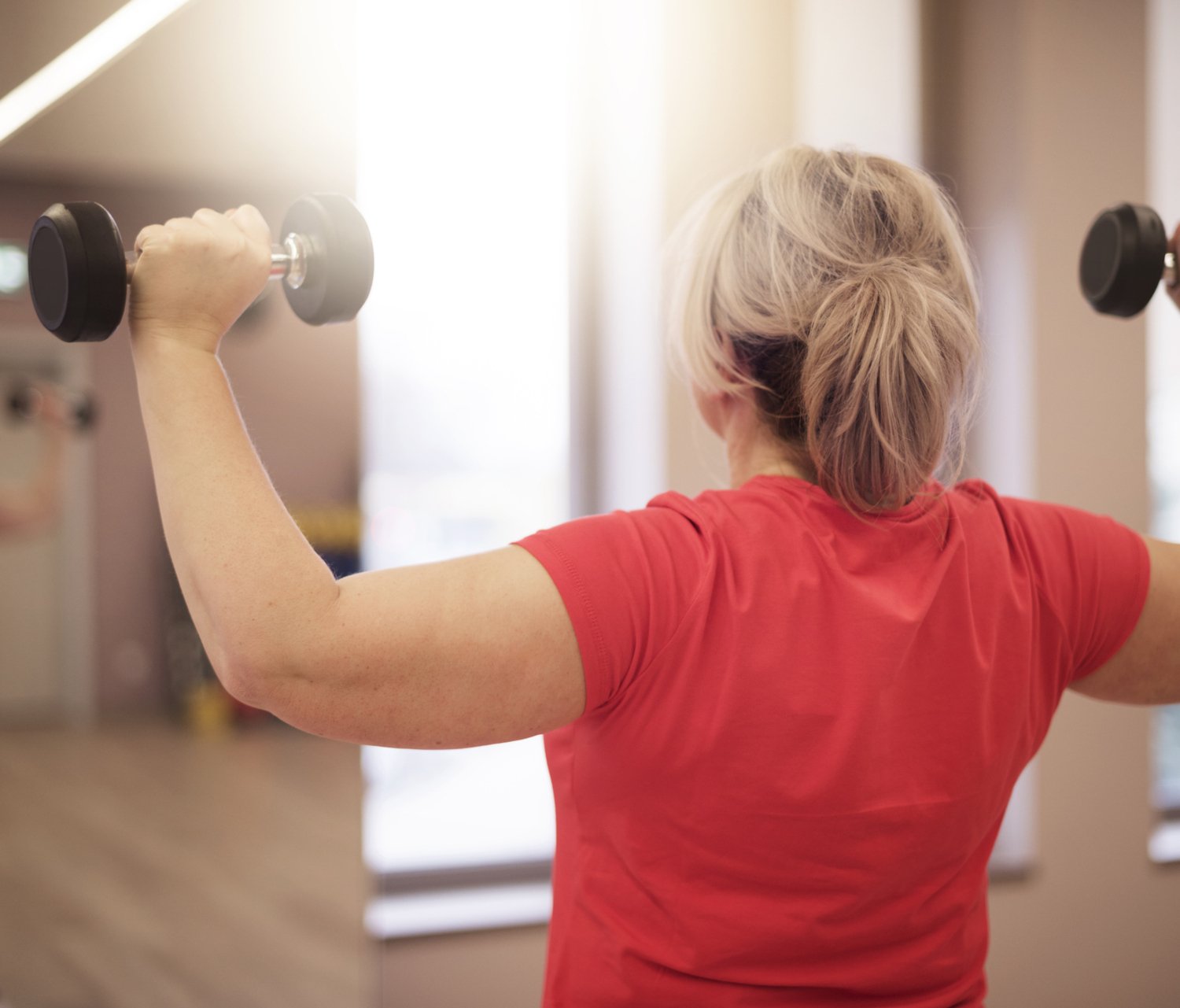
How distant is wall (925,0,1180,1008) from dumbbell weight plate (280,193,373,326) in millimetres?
1656

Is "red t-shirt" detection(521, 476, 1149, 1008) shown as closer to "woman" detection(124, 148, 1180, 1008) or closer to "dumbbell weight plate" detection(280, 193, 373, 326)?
"woman" detection(124, 148, 1180, 1008)

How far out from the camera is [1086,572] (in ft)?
2.95

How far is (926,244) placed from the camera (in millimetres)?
832

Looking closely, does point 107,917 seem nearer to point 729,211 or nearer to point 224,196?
point 224,196

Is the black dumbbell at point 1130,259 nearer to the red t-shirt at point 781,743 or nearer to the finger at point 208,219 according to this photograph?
the red t-shirt at point 781,743

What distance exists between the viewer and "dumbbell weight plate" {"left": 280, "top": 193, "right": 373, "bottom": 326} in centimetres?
85

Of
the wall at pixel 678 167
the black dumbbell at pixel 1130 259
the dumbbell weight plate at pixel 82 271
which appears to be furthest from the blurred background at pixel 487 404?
the dumbbell weight plate at pixel 82 271

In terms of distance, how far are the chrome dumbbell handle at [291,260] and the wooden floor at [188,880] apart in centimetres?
115

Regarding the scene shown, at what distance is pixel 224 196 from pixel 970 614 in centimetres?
147

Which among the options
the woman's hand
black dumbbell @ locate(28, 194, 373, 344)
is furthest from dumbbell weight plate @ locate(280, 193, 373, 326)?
the woman's hand

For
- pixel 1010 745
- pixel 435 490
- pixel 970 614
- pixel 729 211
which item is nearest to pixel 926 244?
pixel 729 211

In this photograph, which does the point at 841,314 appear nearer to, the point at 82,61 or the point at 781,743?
the point at 781,743

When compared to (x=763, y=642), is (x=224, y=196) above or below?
above

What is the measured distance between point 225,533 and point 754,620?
357 millimetres
